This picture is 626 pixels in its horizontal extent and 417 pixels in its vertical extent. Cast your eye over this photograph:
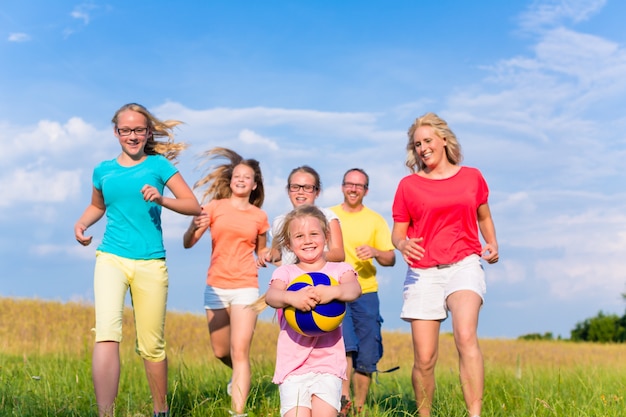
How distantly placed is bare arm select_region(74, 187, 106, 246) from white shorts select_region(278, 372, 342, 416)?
8.63 ft

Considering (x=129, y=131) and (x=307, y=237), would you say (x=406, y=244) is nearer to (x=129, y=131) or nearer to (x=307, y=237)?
(x=307, y=237)

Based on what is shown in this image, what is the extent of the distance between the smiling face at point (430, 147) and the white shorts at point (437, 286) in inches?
35.7

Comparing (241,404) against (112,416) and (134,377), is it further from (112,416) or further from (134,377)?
(134,377)

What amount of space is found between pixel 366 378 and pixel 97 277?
134 inches

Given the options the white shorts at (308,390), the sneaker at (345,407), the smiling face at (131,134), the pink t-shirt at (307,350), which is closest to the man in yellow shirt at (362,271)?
the sneaker at (345,407)

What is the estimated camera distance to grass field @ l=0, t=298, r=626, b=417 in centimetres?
684

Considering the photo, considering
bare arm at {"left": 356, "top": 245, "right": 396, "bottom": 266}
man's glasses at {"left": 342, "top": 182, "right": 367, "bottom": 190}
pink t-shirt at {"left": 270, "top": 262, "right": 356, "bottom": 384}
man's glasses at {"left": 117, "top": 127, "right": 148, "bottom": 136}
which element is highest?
man's glasses at {"left": 117, "top": 127, "right": 148, "bottom": 136}

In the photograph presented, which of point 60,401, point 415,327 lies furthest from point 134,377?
point 415,327

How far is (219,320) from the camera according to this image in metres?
7.40

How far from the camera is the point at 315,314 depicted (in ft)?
15.6

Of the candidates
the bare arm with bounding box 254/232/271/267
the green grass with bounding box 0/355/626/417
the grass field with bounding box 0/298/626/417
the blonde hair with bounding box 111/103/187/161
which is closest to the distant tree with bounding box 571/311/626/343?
the grass field with bounding box 0/298/626/417

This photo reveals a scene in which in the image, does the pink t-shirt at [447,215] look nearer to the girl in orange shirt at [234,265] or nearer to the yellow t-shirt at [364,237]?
the yellow t-shirt at [364,237]

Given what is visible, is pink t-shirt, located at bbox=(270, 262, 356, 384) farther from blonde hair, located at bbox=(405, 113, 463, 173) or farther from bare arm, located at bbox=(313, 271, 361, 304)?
blonde hair, located at bbox=(405, 113, 463, 173)

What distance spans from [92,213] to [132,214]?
696 millimetres
